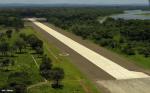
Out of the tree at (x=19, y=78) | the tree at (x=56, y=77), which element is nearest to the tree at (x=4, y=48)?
the tree at (x=19, y=78)

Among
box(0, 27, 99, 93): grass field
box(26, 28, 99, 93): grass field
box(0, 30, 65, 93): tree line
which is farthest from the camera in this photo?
box(0, 30, 65, 93): tree line

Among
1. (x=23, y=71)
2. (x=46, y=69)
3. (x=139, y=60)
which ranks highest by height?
(x=46, y=69)

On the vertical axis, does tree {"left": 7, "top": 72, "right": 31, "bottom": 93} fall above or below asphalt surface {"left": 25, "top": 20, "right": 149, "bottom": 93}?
above

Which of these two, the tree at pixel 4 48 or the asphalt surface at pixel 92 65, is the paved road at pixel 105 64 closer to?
the asphalt surface at pixel 92 65

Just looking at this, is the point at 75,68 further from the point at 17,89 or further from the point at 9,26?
the point at 9,26

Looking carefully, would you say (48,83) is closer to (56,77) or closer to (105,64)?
(56,77)

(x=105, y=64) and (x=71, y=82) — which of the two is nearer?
(x=71, y=82)

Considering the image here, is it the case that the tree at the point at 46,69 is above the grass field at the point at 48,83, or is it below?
above

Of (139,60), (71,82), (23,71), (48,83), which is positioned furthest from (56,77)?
(139,60)

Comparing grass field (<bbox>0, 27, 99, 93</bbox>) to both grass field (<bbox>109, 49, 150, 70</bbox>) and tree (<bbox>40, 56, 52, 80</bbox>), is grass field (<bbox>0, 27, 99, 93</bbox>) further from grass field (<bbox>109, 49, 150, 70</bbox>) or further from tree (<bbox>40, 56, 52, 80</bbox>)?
grass field (<bbox>109, 49, 150, 70</bbox>)

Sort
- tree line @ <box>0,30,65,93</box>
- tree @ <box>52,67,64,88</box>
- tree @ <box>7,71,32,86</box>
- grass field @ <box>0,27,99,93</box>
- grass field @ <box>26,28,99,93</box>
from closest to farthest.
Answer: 1. grass field @ <box>26,28,99,93</box>
2. grass field @ <box>0,27,99,93</box>
3. tree line @ <box>0,30,65,93</box>
4. tree @ <box>52,67,64,88</box>
5. tree @ <box>7,71,32,86</box>

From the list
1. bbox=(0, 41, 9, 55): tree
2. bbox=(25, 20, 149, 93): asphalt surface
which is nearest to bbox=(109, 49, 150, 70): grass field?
bbox=(25, 20, 149, 93): asphalt surface
